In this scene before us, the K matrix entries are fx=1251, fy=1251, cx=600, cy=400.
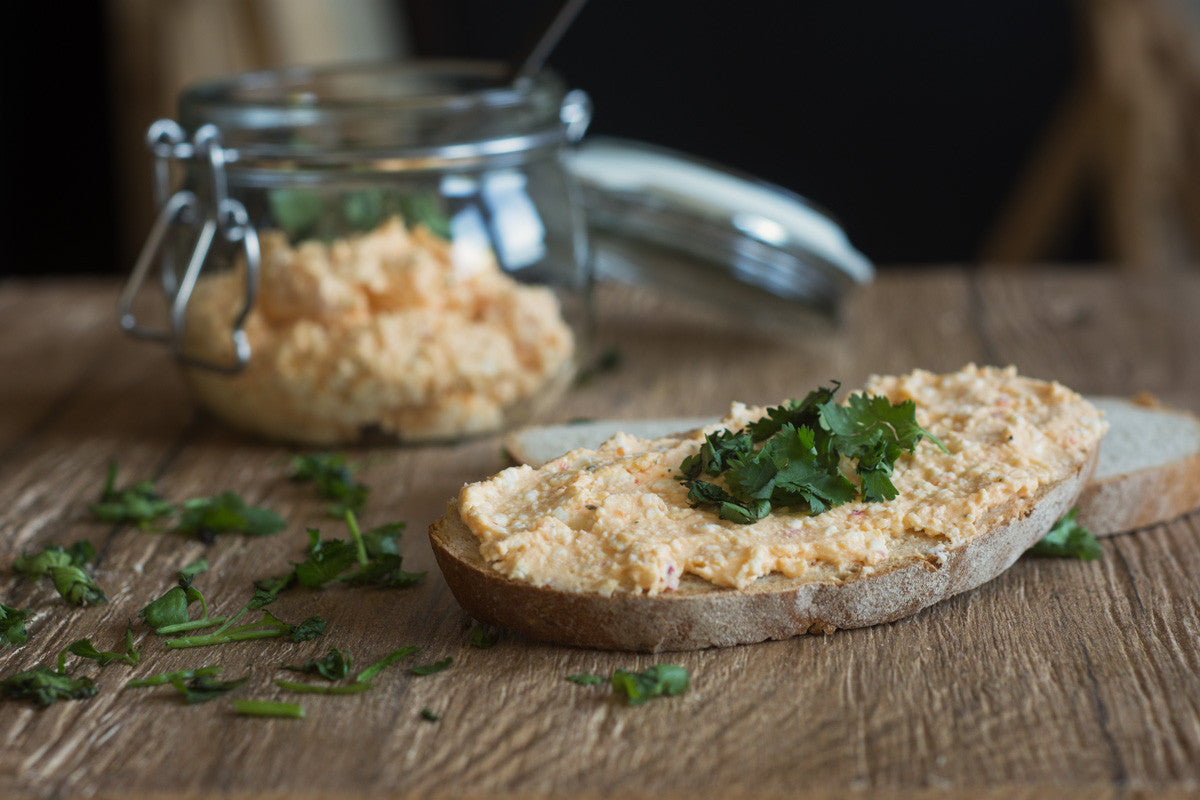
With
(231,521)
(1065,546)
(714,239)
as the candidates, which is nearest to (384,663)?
(231,521)

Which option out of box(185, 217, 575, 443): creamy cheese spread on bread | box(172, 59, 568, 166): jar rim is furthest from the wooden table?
box(172, 59, 568, 166): jar rim

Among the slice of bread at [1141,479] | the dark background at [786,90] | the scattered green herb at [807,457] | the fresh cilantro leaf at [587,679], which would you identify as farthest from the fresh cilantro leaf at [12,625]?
the dark background at [786,90]

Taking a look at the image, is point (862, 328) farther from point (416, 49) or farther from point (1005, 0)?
point (416, 49)

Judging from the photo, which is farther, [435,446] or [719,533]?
[435,446]

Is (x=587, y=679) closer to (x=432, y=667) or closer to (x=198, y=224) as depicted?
(x=432, y=667)

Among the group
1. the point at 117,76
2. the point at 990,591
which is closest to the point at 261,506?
the point at 990,591

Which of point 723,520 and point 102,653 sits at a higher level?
point 723,520
